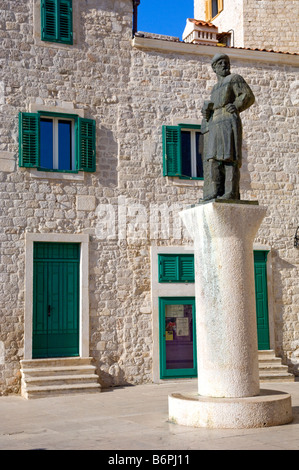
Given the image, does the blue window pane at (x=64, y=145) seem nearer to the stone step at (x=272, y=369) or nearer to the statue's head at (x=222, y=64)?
the statue's head at (x=222, y=64)

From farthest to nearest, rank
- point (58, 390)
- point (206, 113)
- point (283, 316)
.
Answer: point (283, 316), point (58, 390), point (206, 113)

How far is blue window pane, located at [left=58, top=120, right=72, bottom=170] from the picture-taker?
41.1ft

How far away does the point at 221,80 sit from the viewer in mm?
8211

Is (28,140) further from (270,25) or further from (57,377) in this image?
(270,25)

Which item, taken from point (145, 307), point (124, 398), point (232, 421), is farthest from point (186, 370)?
point (232, 421)

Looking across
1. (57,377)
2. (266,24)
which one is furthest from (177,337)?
(266,24)

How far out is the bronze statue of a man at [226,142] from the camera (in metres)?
7.84

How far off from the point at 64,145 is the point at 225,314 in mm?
6503

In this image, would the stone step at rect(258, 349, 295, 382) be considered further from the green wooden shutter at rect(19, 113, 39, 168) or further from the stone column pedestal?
the green wooden shutter at rect(19, 113, 39, 168)

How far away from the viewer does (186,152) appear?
13484 millimetres

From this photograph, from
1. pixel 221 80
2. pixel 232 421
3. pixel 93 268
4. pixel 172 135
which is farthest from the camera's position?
pixel 172 135

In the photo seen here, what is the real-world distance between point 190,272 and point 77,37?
544 cm

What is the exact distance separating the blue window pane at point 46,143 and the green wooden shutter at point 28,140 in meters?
0.27
